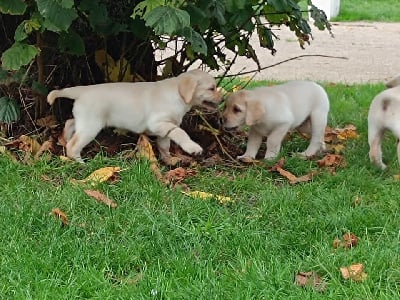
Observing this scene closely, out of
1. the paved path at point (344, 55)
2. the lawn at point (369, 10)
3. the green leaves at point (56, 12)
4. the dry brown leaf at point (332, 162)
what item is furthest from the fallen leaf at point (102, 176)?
the lawn at point (369, 10)

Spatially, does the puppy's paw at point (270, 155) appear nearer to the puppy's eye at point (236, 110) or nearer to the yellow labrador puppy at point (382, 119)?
the puppy's eye at point (236, 110)

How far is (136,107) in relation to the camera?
15.9 ft

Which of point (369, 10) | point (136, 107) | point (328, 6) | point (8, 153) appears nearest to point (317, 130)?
point (136, 107)

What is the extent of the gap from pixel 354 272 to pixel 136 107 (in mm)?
2011

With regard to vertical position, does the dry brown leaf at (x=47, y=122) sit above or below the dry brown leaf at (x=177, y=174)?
above

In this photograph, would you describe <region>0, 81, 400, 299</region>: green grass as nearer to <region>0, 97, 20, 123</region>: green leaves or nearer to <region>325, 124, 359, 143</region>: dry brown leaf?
<region>0, 97, 20, 123</region>: green leaves

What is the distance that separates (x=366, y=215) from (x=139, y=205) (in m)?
1.16

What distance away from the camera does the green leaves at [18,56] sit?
4488mm

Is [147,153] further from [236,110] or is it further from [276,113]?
[276,113]

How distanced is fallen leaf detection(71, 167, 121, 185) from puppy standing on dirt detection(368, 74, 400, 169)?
5.21ft

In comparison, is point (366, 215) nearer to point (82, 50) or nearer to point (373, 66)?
point (82, 50)

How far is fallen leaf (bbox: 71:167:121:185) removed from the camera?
4.42 m

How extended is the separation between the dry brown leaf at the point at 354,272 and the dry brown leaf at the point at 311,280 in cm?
10

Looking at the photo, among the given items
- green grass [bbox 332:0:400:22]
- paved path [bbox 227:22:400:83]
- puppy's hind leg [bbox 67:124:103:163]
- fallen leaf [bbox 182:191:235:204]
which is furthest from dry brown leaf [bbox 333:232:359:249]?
green grass [bbox 332:0:400:22]
